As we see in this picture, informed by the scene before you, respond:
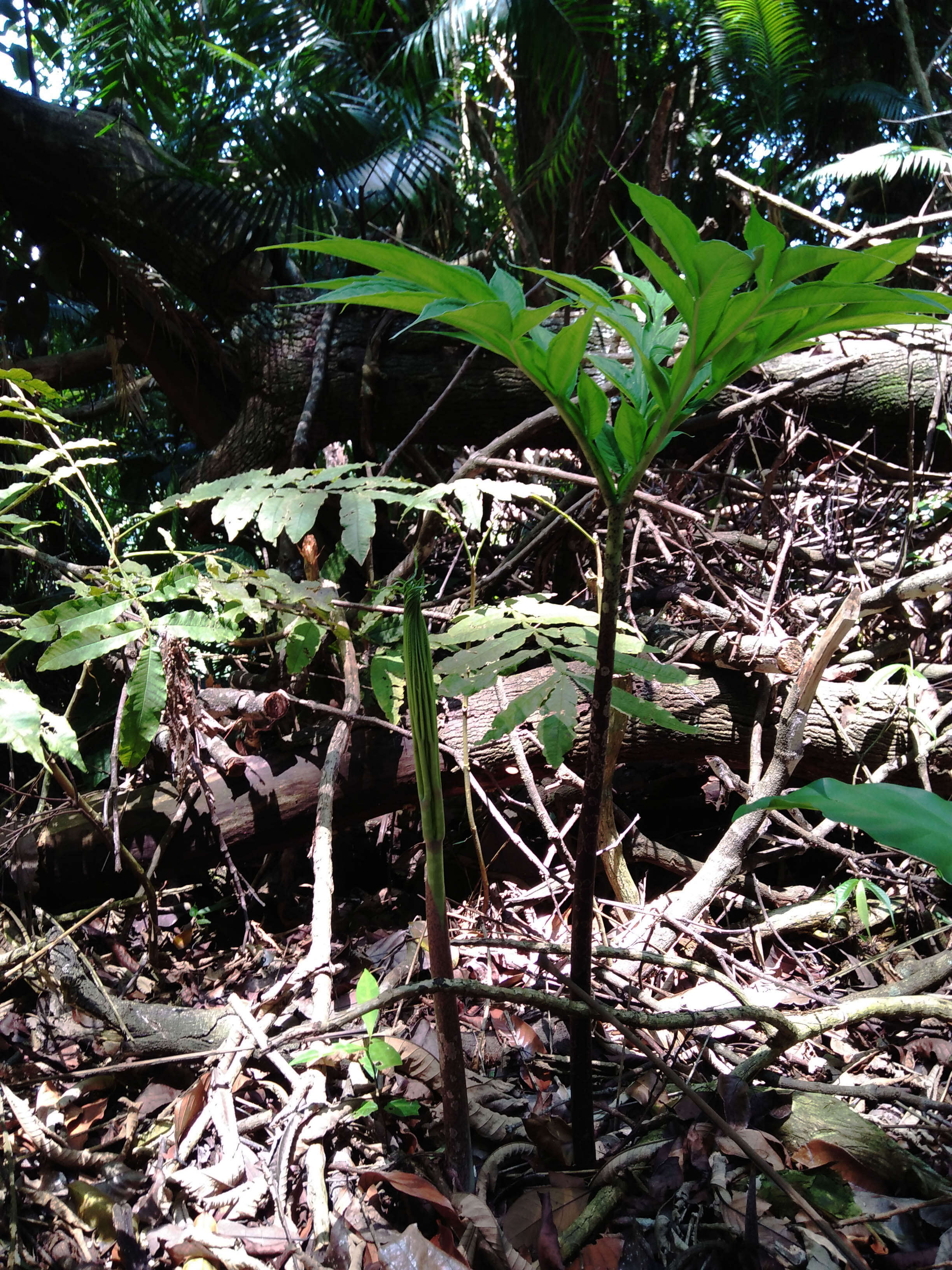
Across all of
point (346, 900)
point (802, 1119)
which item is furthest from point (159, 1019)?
point (802, 1119)

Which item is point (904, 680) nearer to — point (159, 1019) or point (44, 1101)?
point (159, 1019)

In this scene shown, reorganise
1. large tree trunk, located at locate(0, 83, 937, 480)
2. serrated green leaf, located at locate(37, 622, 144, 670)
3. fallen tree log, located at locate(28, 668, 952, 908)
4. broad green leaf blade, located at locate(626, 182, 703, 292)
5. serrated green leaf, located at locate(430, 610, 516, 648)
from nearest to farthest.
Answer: broad green leaf blade, located at locate(626, 182, 703, 292), serrated green leaf, located at locate(430, 610, 516, 648), serrated green leaf, located at locate(37, 622, 144, 670), fallen tree log, located at locate(28, 668, 952, 908), large tree trunk, located at locate(0, 83, 937, 480)

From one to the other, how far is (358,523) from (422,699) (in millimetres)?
800

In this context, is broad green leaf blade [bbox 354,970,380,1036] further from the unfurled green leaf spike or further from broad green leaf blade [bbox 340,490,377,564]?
broad green leaf blade [bbox 340,490,377,564]

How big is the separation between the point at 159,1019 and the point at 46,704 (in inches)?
61.2

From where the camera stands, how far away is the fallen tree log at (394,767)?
1.78m

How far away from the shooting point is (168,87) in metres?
3.53

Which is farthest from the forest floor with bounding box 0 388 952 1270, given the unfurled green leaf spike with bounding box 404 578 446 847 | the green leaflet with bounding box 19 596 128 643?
the green leaflet with bounding box 19 596 128 643

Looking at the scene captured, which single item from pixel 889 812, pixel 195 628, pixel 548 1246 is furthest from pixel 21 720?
pixel 889 812

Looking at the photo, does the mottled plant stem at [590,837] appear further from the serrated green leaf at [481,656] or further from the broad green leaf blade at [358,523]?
the broad green leaf blade at [358,523]

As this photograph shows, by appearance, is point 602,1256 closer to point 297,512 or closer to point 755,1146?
point 755,1146

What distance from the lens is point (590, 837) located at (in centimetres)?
92

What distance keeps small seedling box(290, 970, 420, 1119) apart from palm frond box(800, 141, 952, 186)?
6488mm

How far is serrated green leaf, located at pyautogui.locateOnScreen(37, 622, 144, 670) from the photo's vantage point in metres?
1.39
